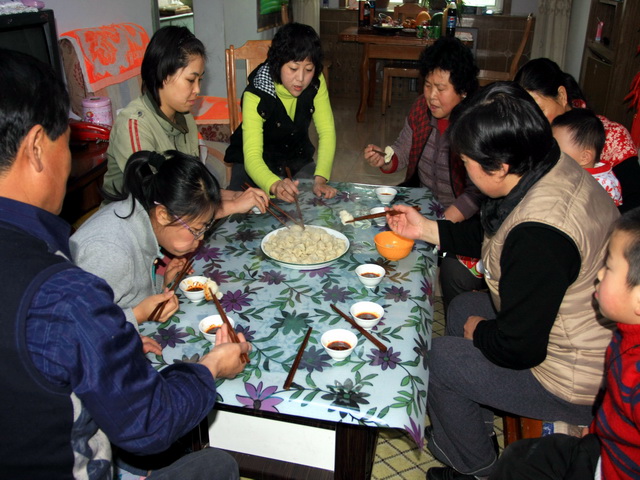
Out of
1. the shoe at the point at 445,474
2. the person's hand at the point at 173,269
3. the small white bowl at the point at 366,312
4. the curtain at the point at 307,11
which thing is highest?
the curtain at the point at 307,11

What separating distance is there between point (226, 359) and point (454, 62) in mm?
1664

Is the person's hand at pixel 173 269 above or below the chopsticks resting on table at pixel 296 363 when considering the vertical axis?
below

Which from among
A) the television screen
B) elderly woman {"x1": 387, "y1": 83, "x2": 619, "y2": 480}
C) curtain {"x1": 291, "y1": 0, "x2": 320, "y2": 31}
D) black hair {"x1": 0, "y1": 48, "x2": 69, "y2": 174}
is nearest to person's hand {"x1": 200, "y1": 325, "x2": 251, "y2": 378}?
black hair {"x1": 0, "y1": 48, "x2": 69, "y2": 174}

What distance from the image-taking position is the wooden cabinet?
400cm

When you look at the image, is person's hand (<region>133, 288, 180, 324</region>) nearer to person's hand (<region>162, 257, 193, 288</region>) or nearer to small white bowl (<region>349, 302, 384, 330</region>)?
person's hand (<region>162, 257, 193, 288</region>)

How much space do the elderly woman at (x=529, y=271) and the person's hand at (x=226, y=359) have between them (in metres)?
0.64

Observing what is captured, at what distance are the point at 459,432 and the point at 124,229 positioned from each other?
1.14 metres

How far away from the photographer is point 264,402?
1.11 meters

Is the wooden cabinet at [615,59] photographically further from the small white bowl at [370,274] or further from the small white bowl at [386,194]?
the small white bowl at [370,274]

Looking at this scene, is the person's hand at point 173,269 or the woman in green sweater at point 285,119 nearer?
the person's hand at point 173,269

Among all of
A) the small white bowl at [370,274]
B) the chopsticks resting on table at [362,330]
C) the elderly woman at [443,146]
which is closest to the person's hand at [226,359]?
the chopsticks resting on table at [362,330]

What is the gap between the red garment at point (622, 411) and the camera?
1062 mm

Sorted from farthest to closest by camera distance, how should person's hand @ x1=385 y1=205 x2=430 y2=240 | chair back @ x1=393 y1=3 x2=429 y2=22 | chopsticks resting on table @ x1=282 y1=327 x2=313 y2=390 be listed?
chair back @ x1=393 y1=3 x2=429 y2=22 < person's hand @ x1=385 y1=205 x2=430 y2=240 < chopsticks resting on table @ x1=282 y1=327 x2=313 y2=390

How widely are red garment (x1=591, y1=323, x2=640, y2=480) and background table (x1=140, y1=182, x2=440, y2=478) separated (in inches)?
15.5
